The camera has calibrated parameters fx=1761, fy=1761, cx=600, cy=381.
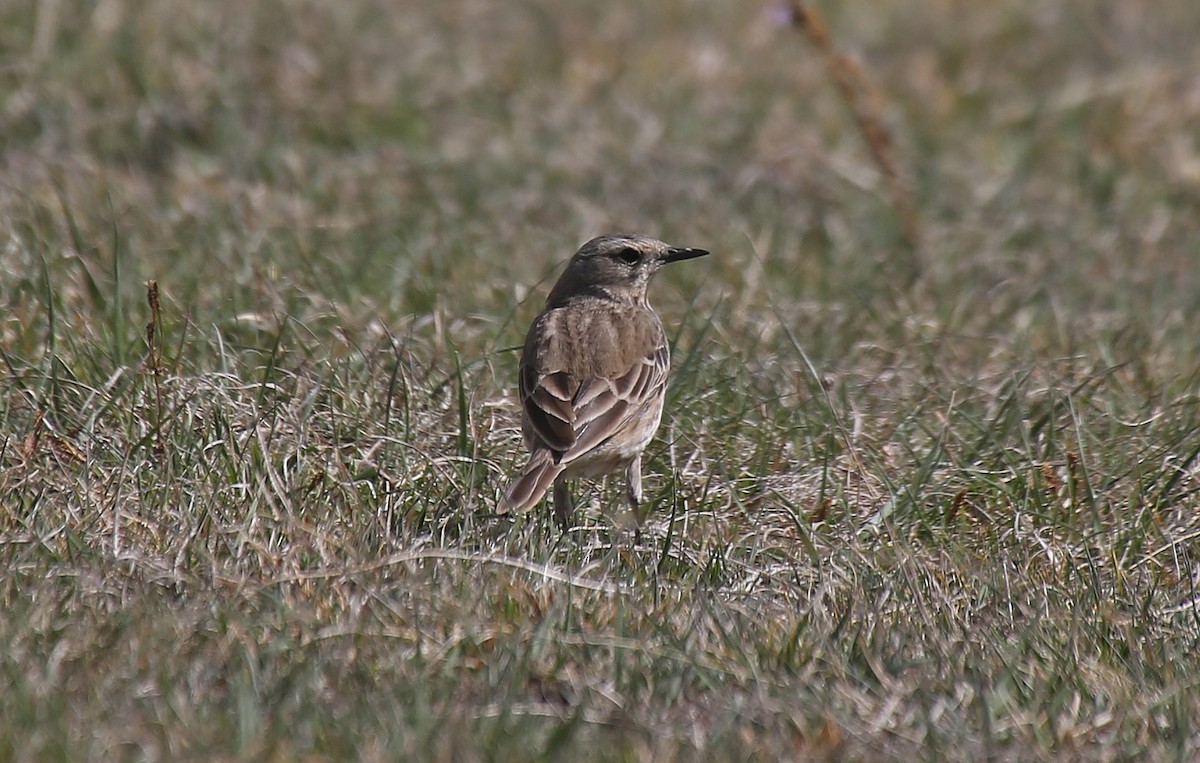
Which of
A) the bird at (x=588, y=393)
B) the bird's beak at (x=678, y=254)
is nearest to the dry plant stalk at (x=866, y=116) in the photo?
the bird's beak at (x=678, y=254)

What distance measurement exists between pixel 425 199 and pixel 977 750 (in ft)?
17.7

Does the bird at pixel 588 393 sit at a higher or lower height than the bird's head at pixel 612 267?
lower

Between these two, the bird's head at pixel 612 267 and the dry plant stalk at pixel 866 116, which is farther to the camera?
the dry plant stalk at pixel 866 116

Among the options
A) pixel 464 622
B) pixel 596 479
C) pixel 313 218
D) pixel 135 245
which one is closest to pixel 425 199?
pixel 313 218

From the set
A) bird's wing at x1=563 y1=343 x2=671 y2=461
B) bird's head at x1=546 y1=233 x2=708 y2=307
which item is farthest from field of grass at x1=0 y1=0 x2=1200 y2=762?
bird's head at x1=546 y1=233 x2=708 y2=307

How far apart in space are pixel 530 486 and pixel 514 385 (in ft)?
4.30

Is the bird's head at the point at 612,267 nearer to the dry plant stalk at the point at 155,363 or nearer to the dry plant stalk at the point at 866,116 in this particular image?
the dry plant stalk at the point at 155,363

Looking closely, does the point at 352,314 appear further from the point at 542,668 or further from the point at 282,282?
the point at 542,668

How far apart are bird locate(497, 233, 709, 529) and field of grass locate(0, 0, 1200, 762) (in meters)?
0.15

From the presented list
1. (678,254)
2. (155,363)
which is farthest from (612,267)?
(155,363)

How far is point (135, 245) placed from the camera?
7.61 meters

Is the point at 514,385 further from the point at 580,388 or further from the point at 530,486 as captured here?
the point at 530,486

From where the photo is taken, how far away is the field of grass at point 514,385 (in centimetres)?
432

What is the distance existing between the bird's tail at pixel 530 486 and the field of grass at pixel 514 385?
0.32 feet
